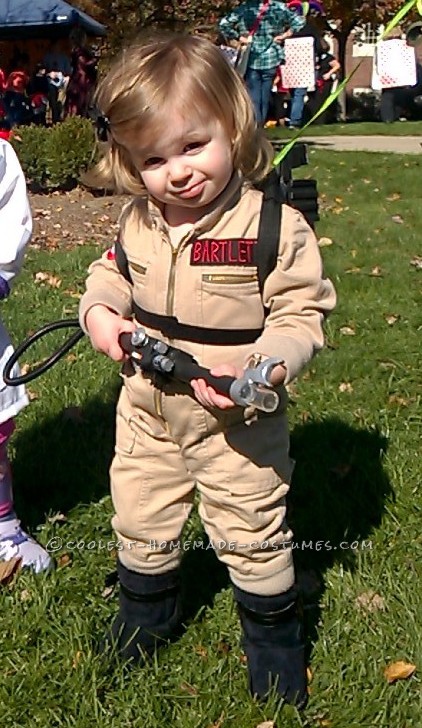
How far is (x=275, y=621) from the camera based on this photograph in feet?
7.71

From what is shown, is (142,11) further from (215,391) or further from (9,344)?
(215,391)

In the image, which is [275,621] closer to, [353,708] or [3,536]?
[353,708]

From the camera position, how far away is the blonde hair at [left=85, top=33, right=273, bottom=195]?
1.96 meters

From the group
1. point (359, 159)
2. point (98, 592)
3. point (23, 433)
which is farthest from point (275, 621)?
point (359, 159)

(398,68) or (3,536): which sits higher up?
(398,68)

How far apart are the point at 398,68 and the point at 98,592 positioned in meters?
1.97

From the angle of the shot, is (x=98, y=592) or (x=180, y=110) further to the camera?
(x=98, y=592)

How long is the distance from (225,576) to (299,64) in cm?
253

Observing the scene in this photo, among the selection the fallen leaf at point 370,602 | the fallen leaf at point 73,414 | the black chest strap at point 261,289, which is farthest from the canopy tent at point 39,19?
the black chest strap at point 261,289

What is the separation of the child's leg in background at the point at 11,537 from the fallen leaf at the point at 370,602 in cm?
95

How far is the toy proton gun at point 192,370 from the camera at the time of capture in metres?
1.80

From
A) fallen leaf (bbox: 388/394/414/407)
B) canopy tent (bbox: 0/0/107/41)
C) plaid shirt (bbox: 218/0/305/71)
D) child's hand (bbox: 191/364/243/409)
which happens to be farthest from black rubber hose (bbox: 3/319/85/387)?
canopy tent (bbox: 0/0/107/41)

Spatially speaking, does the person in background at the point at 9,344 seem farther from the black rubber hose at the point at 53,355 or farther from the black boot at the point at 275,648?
the black boot at the point at 275,648

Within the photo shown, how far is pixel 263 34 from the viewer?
34.2 feet
